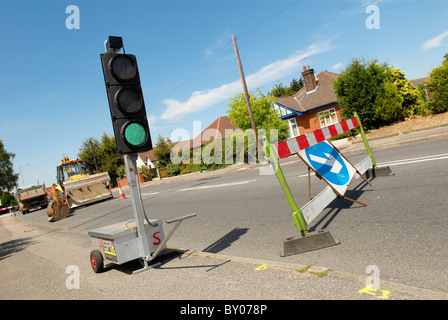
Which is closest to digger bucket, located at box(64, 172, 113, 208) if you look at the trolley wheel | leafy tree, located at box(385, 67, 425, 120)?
the trolley wheel

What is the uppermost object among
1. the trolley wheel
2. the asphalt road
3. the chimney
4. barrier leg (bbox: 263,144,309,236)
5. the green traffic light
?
the chimney

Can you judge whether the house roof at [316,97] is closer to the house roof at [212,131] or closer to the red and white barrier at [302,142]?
the house roof at [212,131]

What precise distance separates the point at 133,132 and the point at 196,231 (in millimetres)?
3378

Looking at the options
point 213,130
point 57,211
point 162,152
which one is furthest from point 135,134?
point 213,130

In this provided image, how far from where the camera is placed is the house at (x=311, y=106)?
107 ft

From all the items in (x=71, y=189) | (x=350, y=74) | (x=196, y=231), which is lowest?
(x=196, y=231)

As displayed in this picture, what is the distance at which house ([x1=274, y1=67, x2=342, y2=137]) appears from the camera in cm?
3250

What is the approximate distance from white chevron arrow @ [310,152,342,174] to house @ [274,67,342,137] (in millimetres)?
26374

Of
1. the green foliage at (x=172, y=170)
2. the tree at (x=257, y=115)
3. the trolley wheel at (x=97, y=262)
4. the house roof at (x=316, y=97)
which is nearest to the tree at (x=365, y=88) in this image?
the tree at (x=257, y=115)

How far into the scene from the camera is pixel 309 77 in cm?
3675

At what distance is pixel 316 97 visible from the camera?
34.9 metres

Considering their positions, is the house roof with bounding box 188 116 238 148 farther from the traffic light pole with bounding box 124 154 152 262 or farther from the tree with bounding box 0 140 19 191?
the traffic light pole with bounding box 124 154 152 262
